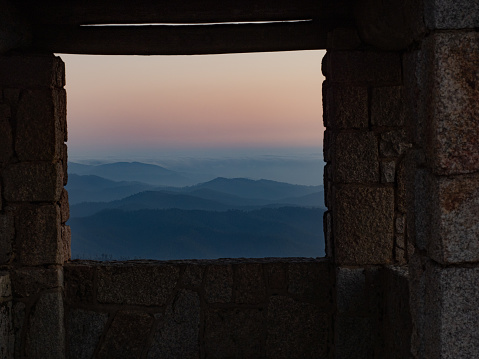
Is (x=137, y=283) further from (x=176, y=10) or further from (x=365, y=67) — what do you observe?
(x=365, y=67)

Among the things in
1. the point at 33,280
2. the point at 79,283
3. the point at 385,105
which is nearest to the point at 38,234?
the point at 33,280

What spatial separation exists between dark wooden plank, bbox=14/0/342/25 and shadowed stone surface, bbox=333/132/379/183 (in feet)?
3.06

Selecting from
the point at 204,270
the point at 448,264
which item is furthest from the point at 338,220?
the point at 448,264

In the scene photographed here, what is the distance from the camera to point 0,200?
12.3 feet

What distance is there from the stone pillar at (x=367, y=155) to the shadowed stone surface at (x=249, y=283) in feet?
2.17

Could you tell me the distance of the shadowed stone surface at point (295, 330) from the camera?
3.92 meters

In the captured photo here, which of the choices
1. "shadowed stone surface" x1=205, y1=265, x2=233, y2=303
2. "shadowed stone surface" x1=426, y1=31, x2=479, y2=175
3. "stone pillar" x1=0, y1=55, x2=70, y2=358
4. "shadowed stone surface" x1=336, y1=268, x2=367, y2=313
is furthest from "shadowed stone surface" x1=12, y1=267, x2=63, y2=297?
"shadowed stone surface" x1=426, y1=31, x2=479, y2=175

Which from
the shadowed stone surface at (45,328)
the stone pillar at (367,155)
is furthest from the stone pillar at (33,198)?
the stone pillar at (367,155)

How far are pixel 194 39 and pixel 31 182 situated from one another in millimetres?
1599

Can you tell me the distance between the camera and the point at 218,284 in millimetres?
3924

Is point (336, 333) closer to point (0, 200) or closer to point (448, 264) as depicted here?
point (448, 264)

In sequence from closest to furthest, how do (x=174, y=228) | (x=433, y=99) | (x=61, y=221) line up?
(x=433, y=99) → (x=61, y=221) → (x=174, y=228)

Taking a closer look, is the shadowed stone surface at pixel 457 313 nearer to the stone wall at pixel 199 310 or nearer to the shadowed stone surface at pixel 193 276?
the stone wall at pixel 199 310

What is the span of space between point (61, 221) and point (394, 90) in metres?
2.60
